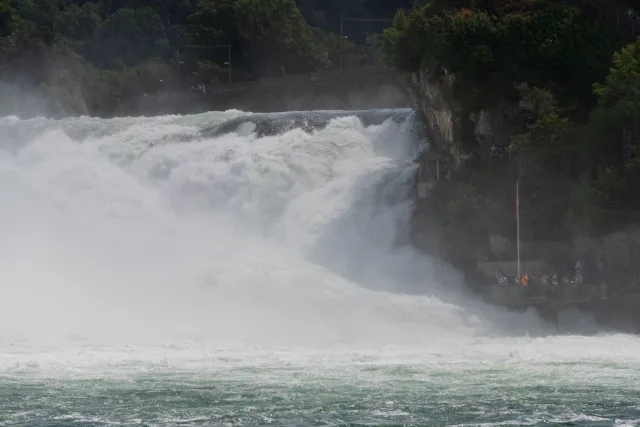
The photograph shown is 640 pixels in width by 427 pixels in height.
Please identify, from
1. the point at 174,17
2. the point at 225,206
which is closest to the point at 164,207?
the point at 225,206

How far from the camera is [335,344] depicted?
1661 inches

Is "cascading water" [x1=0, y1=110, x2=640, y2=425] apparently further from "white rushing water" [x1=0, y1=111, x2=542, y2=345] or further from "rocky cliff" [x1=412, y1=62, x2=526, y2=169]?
"rocky cliff" [x1=412, y1=62, x2=526, y2=169]

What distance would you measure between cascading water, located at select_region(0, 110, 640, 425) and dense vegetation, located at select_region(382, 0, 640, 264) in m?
2.78

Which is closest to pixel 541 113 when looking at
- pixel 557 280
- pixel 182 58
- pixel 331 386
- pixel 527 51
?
pixel 527 51

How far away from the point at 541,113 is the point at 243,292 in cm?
1143

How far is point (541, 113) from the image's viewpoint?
5006 centimetres

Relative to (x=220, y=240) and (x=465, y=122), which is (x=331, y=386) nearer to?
(x=220, y=240)

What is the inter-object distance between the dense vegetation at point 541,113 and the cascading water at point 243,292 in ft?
9.13

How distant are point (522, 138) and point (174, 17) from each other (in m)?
93.4

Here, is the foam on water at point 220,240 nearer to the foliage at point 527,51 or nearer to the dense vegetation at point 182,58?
the foliage at point 527,51

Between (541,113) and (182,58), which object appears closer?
(541,113)

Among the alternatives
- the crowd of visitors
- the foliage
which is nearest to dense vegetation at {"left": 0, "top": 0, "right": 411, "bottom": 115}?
the foliage

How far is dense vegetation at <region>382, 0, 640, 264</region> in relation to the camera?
4797 centimetres

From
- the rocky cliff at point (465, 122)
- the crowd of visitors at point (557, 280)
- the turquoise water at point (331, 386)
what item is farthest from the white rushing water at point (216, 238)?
the turquoise water at point (331, 386)
